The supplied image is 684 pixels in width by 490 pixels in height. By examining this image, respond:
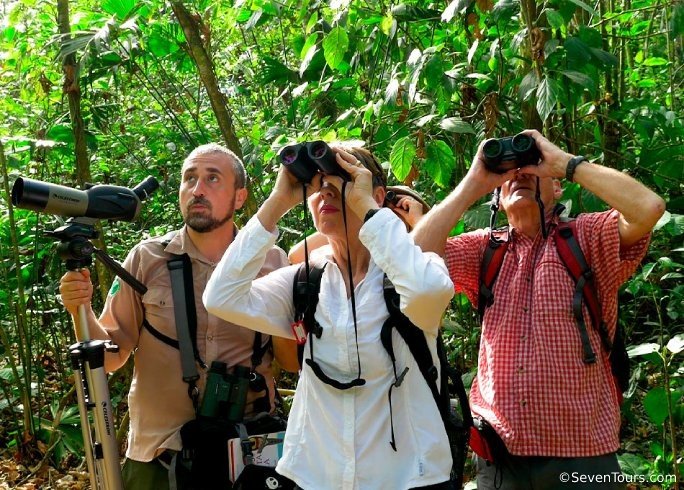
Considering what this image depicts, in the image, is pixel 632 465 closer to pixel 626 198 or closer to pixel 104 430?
pixel 626 198

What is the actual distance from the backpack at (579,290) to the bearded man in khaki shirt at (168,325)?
0.78 m

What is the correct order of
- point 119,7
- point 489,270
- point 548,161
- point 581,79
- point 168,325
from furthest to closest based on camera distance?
point 119,7 → point 581,79 → point 168,325 → point 489,270 → point 548,161

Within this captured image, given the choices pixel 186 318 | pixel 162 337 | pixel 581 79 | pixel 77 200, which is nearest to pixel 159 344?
pixel 162 337

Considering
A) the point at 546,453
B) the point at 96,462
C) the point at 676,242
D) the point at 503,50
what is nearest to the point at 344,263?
the point at 546,453

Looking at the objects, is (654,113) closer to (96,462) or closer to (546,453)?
(546,453)

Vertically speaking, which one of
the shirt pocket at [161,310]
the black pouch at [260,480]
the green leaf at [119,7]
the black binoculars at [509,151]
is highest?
the green leaf at [119,7]

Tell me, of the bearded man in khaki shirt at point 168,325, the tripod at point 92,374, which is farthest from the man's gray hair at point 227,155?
the tripod at point 92,374

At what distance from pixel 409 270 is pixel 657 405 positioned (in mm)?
1732

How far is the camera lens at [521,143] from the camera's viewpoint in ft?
8.15

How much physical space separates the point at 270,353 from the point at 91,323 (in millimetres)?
654

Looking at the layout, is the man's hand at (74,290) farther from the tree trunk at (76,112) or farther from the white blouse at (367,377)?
the tree trunk at (76,112)

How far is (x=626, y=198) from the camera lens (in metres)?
2.40

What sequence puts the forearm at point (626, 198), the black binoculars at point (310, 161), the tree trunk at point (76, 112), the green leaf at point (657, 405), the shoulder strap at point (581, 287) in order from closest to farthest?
the black binoculars at point (310, 161) → the forearm at point (626, 198) → the shoulder strap at point (581, 287) → the green leaf at point (657, 405) → the tree trunk at point (76, 112)

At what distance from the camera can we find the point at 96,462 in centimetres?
254
